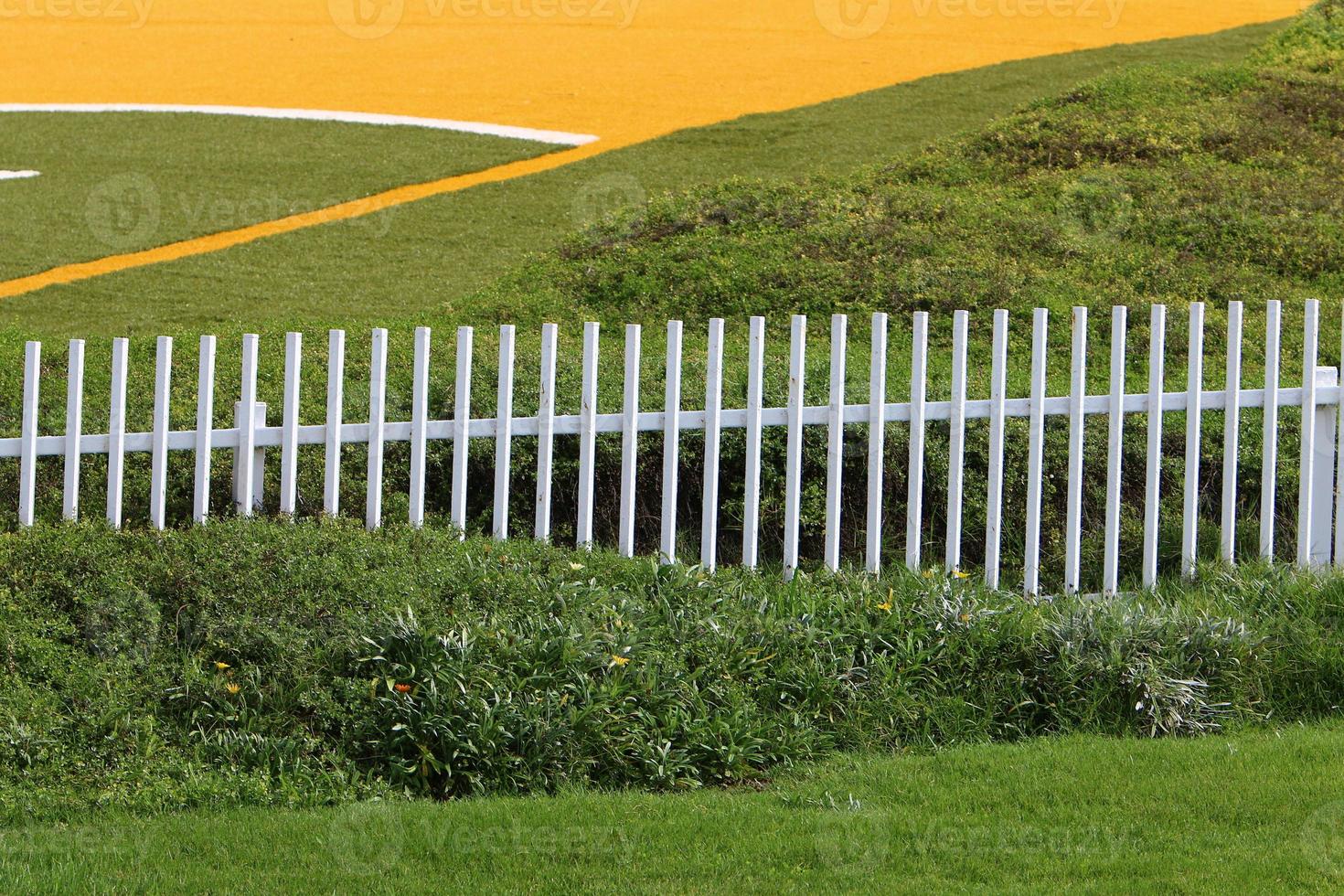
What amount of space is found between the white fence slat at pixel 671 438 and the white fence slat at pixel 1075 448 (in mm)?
1488

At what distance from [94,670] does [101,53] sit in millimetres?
18740

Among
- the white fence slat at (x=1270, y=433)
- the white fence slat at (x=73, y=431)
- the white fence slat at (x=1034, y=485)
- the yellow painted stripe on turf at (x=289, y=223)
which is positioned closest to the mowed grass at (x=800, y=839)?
the white fence slat at (x=1034, y=485)

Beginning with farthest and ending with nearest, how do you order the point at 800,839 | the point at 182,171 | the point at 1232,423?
the point at 182,171 → the point at 1232,423 → the point at 800,839

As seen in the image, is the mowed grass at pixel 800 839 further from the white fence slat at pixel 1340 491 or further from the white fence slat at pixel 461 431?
the white fence slat at pixel 1340 491

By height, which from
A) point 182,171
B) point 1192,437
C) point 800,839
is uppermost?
point 182,171

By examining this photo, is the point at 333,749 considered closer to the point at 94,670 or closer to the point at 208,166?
the point at 94,670

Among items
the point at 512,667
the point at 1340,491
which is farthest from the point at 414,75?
the point at 512,667

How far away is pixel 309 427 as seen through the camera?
5160mm

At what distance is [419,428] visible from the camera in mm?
5156

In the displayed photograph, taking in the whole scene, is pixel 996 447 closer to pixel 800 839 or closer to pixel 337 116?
pixel 800 839

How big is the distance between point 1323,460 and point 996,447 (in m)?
1.41

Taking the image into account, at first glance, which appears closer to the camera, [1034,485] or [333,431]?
[333,431]

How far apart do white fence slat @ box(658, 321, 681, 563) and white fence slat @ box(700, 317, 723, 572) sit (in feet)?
0.37

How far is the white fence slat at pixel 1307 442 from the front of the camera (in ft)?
18.7
